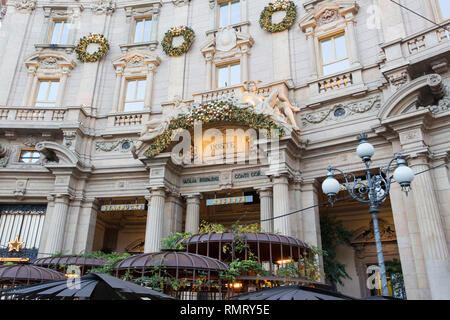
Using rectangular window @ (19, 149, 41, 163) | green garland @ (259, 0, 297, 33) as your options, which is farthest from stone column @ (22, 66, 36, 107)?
green garland @ (259, 0, 297, 33)

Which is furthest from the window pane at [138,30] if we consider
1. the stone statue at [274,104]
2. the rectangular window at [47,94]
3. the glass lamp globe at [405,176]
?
the glass lamp globe at [405,176]

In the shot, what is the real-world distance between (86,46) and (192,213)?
476 inches

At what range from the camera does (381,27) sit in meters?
15.9

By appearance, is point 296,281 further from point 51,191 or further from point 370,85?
point 51,191

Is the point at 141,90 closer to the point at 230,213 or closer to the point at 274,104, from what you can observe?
the point at 230,213

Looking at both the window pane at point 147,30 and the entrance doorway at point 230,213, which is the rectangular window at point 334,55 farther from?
the window pane at point 147,30

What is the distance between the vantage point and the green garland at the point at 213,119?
1477 centimetres

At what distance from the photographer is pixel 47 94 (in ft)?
68.8

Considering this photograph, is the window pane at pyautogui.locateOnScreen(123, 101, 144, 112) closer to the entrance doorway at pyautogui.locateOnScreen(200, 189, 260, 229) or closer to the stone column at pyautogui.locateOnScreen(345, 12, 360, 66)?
the entrance doorway at pyautogui.locateOnScreen(200, 189, 260, 229)

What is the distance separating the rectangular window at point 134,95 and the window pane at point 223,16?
5359mm

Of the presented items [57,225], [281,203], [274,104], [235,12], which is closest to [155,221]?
[57,225]

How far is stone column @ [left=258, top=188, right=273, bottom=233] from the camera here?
14618 mm

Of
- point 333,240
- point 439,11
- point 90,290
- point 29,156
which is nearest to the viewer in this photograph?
point 90,290
